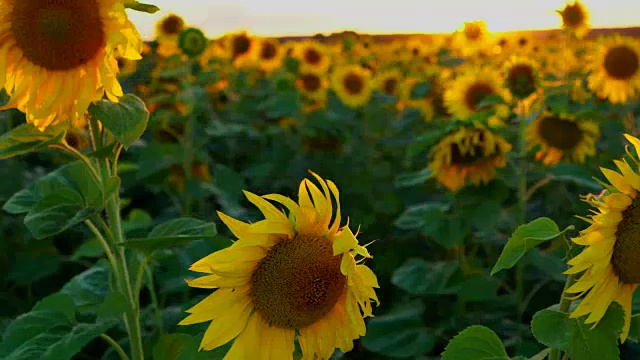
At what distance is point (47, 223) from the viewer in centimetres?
125

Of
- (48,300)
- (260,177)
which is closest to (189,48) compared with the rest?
(260,177)

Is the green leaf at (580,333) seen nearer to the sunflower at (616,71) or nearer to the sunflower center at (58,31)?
the sunflower center at (58,31)

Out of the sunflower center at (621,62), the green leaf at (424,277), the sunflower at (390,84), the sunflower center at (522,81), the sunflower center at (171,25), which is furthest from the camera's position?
the sunflower at (390,84)

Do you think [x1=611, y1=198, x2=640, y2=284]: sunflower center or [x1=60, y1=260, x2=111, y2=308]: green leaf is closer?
[x1=611, y1=198, x2=640, y2=284]: sunflower center

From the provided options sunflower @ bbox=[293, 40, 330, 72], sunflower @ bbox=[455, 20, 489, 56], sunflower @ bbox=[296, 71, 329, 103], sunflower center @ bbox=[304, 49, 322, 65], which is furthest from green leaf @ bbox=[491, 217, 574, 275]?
sunflower center @ bbox=[304, 49, 322, 65]

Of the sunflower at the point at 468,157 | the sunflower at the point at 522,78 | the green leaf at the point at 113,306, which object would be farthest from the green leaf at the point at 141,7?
the sunflower at the point at 522,78

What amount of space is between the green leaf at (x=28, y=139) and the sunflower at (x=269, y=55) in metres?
4.65

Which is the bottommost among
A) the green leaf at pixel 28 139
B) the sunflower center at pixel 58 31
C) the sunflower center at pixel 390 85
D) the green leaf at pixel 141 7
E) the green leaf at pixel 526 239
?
the sunflower center at pixel 390 85

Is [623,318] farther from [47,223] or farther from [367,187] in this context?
[367,187]

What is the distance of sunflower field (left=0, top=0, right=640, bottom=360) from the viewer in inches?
41.6

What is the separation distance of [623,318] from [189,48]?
2.55 m

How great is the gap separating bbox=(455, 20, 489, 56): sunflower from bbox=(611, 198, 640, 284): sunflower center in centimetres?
421

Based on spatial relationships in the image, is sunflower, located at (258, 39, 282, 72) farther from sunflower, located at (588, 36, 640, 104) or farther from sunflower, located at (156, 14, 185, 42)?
sunflower, located at (588, 36, 640, 104)

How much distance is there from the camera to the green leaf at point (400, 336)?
211 cm
